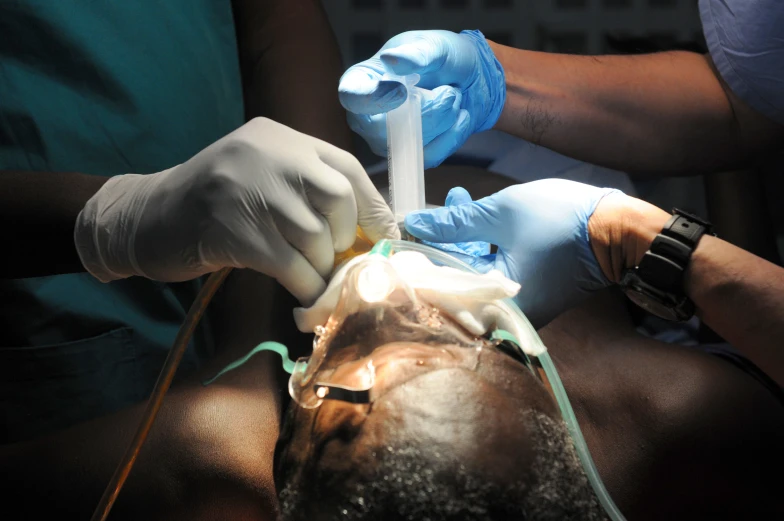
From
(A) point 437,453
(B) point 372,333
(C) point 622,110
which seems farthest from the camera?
(C) point 622,110

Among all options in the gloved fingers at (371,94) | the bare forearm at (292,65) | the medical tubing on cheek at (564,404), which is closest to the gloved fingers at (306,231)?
the medical tubing on cheek at (564,404)

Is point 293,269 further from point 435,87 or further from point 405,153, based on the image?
point 435,87

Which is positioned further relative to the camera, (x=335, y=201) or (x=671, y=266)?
(x=671, y=266)

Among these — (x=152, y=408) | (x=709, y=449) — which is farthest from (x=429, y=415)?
(x=709, y=449)

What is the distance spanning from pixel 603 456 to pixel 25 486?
1140mm

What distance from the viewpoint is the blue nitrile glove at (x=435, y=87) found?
108cm

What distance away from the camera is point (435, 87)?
1.31m

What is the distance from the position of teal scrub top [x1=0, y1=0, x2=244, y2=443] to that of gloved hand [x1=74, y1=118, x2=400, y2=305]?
45cm

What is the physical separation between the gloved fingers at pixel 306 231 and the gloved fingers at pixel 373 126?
1.17 feet

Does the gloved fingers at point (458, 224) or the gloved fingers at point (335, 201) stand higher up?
the gloved fingers at point (335, 201)

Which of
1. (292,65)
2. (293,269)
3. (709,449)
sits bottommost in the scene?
(709,449)

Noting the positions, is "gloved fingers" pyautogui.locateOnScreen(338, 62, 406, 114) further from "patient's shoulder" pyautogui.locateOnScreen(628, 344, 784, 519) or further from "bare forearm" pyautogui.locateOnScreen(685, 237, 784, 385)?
"patient's shoulder" pyautogui.locateOnScreen(628, 344, 784, 519)

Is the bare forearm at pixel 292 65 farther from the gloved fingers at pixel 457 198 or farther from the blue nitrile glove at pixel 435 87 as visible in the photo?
the gloved fingers at pixel 457 198

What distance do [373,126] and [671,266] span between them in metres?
0.63
